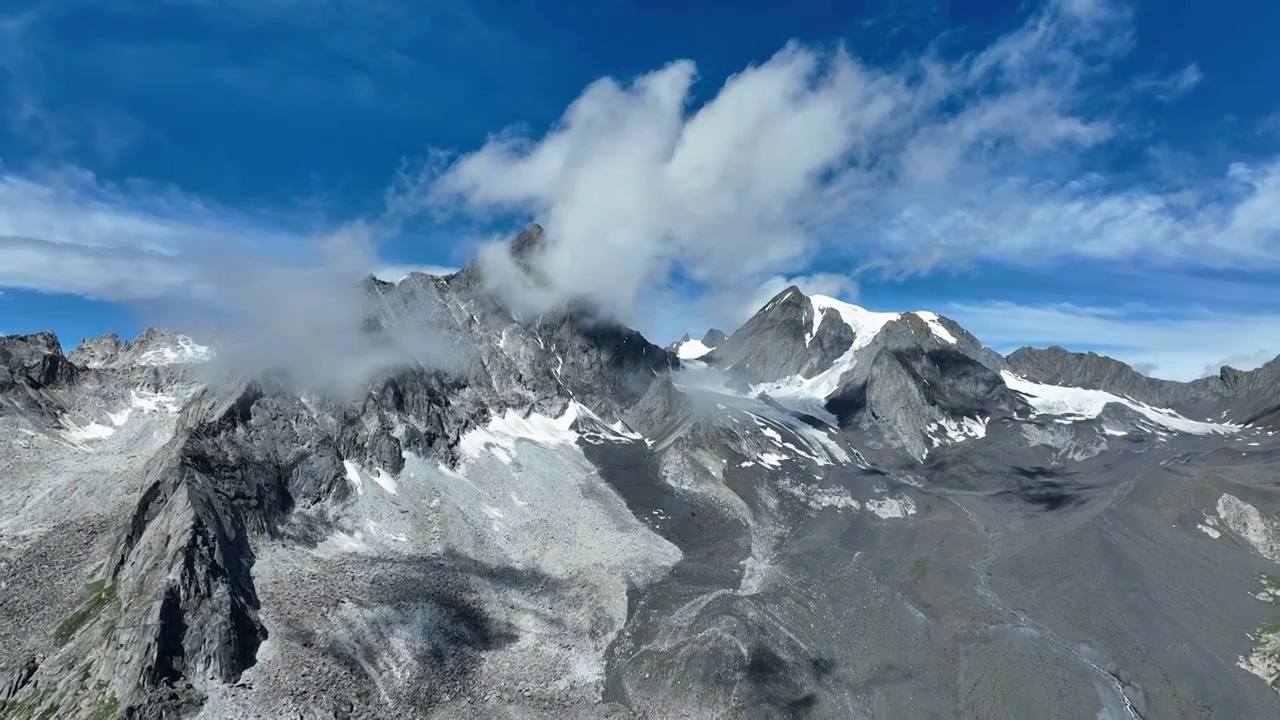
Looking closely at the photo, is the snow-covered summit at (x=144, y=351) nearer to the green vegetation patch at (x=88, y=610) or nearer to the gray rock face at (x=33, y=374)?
the gray rock face at (x=33, y=374)

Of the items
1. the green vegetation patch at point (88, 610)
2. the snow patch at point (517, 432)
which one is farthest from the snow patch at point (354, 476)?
the green vegetation patch at point (88, 610)

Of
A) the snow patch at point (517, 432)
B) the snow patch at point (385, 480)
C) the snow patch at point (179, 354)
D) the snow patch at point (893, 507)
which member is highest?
the snow patch at point (179, 354)

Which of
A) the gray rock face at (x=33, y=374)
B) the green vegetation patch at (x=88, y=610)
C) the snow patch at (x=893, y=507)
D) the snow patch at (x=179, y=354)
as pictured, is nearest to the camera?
the green vegetation patch at (x=88, y=610)

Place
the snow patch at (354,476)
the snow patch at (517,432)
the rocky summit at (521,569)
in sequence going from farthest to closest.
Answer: the snow patch at (517,432), the snow patch at (354,476), the rocky summit at (521,569)

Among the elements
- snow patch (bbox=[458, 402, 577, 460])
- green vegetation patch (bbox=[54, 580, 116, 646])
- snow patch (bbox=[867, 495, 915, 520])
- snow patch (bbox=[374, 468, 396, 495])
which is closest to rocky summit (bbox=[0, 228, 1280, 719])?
green vegetation patch (bbox=[54, 580, 116, 646])

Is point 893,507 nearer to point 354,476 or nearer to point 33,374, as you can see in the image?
point 354,476

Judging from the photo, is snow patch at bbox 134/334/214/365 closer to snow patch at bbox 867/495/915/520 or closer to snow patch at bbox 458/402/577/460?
snow patch at bbox 458/402/577/460

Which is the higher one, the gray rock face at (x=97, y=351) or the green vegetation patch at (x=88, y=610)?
the gray rock face at (x=97, y=351)

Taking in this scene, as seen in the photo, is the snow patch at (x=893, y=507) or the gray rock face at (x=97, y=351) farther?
the snow patch at (x=893, y=507)

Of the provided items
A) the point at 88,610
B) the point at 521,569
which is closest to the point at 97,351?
the point at 88,610
